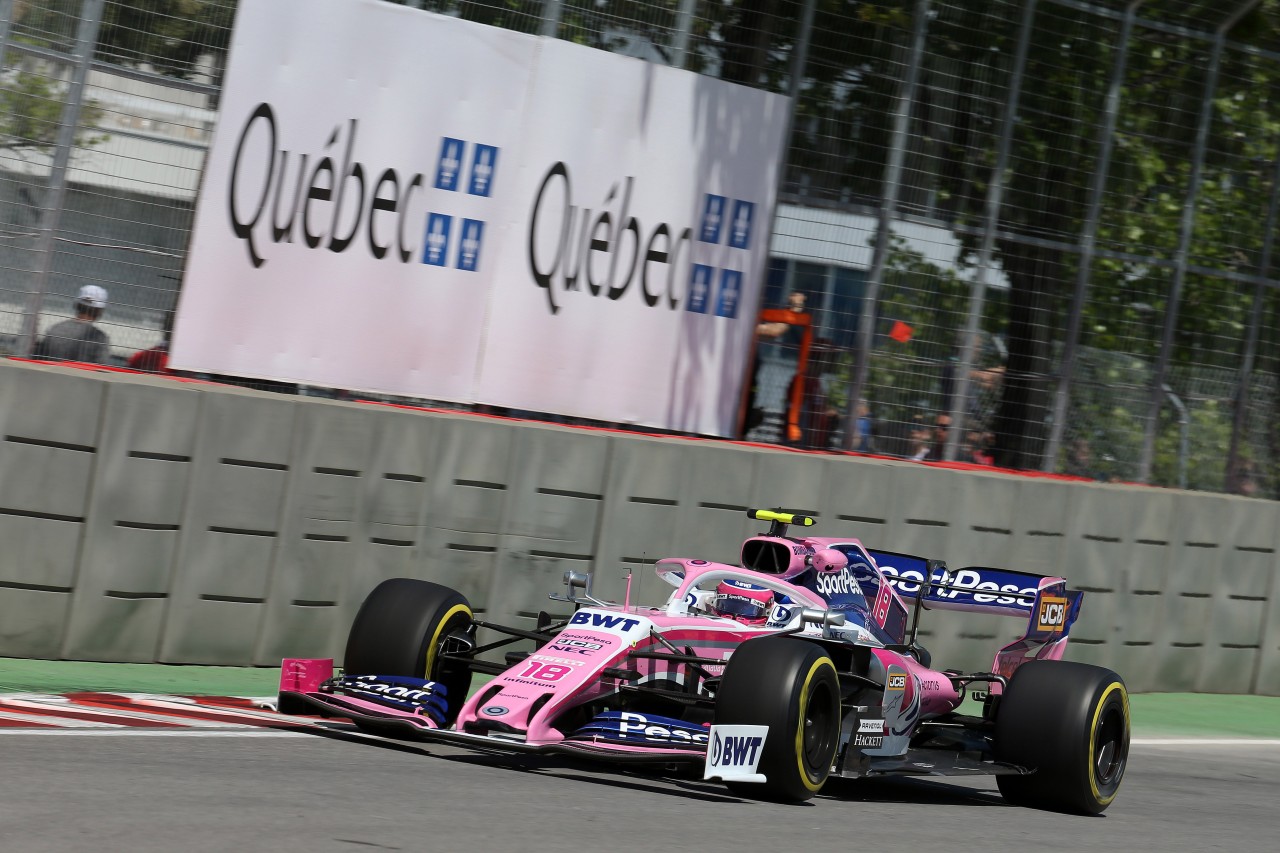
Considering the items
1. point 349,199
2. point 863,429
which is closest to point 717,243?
point 863,429

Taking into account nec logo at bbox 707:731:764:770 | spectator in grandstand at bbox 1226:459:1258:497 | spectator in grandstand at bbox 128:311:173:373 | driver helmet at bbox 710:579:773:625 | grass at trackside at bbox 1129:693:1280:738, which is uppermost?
spectator in grandstand at bbox 1226:459:1258:497

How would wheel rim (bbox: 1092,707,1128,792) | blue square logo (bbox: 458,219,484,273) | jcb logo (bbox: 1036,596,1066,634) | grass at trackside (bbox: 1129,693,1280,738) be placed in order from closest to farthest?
wheel rim (bbox: 1092,707,1128,792) < jcb logo (bbox: 1036,596,1066,634) < blue square logo (bbox: 458,219,484,273) < grass at trackside (bbox: 1129,693,1280,738)

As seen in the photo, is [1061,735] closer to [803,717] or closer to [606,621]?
[803,717]

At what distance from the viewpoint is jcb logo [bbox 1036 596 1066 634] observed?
908cm

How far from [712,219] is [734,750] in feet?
19.4

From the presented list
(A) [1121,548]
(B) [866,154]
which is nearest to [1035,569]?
(A) [1121,548]

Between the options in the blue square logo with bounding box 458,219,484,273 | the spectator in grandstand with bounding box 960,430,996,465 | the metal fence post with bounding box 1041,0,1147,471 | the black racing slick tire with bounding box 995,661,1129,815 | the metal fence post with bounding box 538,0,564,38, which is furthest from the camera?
the metal fence post with bounding box 1041,0,1147,471

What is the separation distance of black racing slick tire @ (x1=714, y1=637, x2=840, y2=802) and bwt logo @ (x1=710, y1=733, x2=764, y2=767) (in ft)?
0.14

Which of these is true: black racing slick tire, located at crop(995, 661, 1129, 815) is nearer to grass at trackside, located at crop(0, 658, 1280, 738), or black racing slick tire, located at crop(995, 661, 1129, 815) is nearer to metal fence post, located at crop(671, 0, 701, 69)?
grass at trackside, located at crop(0, 658, 1280, 738)

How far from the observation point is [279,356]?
10.6 metres

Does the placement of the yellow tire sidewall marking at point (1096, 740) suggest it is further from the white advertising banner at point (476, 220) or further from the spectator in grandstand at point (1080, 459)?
the spectator in grandstand at point (1080, 459)

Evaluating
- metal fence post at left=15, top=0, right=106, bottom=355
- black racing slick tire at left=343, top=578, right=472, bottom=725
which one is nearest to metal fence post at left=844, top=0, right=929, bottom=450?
black racing slick tire at left=343, top=578, right=472, bottom=725

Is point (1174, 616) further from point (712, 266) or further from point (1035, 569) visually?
point (712, 266)

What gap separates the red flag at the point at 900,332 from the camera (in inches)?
515
